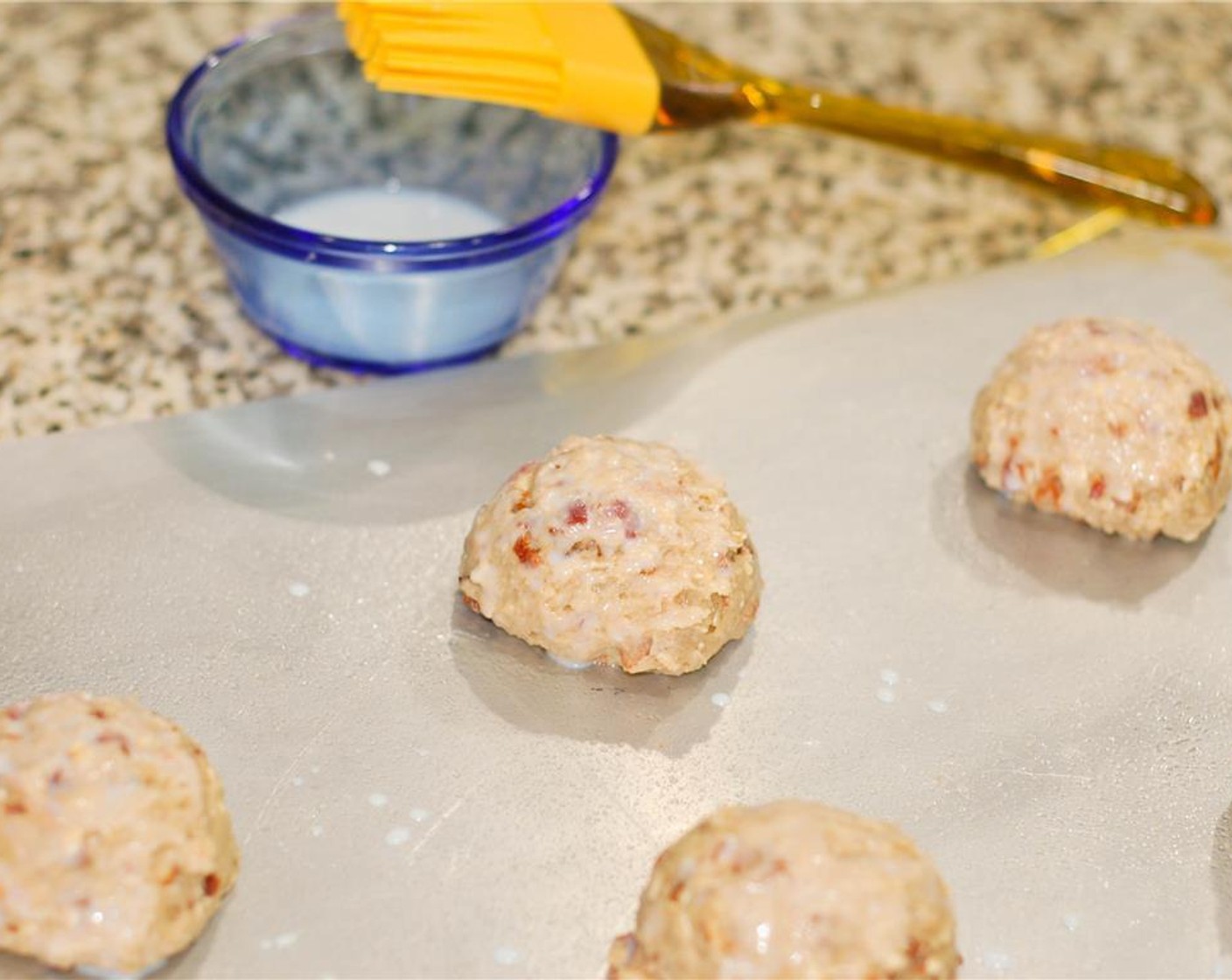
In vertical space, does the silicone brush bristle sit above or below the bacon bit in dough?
above

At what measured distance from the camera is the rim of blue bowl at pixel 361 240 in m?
1.29

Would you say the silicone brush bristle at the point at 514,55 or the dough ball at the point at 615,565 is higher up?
the silicone brush bristle at the point at 514,55

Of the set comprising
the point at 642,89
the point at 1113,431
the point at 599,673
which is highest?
the point at 642,89

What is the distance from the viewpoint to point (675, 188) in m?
1.78

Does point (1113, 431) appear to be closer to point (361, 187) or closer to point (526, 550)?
point (526, 550)

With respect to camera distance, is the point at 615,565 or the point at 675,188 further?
the point at 675,188

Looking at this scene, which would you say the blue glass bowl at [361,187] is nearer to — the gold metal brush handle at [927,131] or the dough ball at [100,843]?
the gold metal brush handle at [927,131]

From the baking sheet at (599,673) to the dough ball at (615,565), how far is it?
0.04 meters

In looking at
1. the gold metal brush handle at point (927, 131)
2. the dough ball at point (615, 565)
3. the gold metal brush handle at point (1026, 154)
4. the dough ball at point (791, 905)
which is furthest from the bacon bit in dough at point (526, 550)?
the gold metal brush handle at point (1026, 154)

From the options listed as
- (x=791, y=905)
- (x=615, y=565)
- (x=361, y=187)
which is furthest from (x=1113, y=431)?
(x=361, y=187)

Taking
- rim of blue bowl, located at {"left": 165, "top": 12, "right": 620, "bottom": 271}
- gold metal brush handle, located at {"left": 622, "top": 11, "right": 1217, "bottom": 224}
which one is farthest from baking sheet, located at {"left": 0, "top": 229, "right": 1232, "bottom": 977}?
gold metal brush handle, located at {"left": 622, "top": 11, "right": 1217, "bottom": 224}

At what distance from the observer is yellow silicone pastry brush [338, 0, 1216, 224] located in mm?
1350

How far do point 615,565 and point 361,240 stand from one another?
40cm

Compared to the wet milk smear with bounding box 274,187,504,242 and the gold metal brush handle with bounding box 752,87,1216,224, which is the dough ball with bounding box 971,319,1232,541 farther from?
the wet milk smear with bounding box 274,187,504,242
